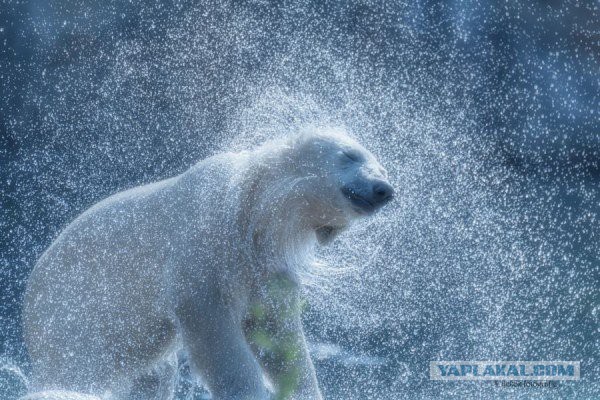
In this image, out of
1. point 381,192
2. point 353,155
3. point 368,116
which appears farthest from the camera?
point 368,116

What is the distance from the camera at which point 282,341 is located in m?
2.22

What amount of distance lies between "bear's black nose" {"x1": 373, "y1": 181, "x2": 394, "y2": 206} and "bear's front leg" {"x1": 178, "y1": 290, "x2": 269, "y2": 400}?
0.53 m

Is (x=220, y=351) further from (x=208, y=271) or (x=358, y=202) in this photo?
(x=358, y=202)

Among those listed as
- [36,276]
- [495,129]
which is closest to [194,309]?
[36,276]

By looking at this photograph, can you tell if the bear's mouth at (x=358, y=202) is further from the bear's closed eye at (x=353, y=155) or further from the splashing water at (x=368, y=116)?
the splashing water at (x=368, y=116)

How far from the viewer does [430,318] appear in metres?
5.50

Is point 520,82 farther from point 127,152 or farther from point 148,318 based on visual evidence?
point 148,318

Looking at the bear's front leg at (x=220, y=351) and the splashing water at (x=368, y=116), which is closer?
the bear's front leg at (x=220, y=351)

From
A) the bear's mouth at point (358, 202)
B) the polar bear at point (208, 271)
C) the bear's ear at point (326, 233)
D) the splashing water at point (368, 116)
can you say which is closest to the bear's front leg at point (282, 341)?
the polar bear at point (208, 271)

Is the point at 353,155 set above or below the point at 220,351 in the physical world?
above

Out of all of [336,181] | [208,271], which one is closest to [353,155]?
[336,181]

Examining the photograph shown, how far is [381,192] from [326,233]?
0.29 meters

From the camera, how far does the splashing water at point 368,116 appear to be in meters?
5.31

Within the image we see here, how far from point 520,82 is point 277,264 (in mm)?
4402
